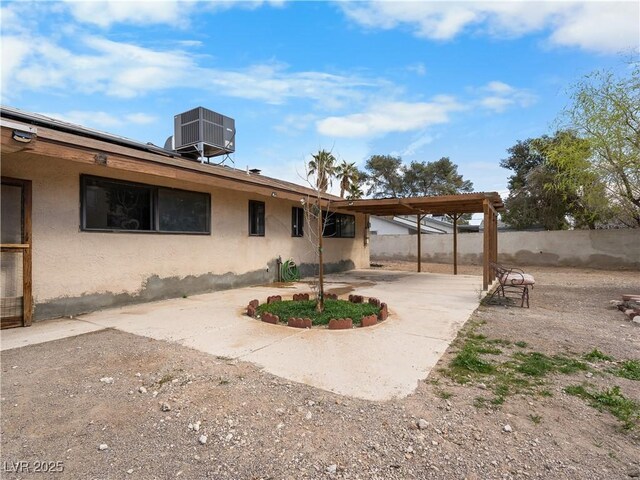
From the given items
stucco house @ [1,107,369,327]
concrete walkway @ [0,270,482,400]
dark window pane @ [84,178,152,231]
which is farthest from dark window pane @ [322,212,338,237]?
dark window pane @ [84,178,152,231]

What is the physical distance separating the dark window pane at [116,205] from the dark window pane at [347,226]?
7.56 meters

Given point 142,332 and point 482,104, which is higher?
point 482,104

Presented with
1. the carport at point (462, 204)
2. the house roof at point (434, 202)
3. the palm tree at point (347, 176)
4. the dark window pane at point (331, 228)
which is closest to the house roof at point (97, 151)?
the house roof at point (434, 202)

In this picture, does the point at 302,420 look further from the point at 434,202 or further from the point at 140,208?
the point at 434,202

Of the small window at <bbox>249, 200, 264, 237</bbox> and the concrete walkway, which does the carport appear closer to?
the concrete walkway

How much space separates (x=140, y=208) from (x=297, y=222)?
16.5 ft

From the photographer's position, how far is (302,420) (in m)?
2.34

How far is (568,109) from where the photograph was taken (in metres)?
9.38

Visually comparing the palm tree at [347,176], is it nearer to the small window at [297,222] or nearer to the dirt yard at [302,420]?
the small window at [297,222]

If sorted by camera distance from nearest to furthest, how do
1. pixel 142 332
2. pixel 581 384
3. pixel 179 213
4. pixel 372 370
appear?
pixel 581 384 → pixel 372 370 → pixel 142 332 → pixel 179 213

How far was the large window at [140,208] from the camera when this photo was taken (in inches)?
219

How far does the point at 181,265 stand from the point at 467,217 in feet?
100

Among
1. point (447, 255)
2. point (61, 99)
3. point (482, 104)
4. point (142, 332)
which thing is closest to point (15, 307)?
point (142, 332)

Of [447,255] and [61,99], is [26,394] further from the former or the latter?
[447,255]
